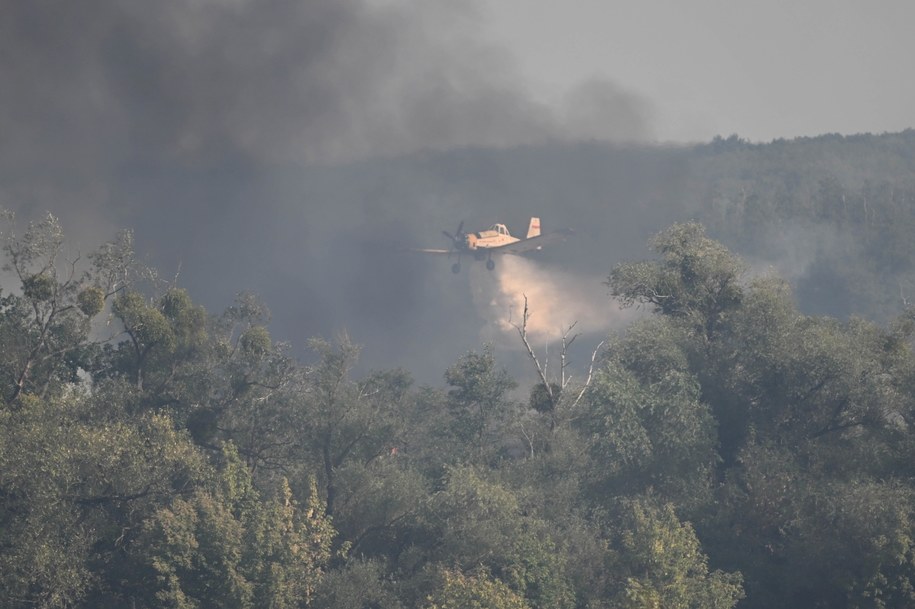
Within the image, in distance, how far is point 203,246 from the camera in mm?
111250

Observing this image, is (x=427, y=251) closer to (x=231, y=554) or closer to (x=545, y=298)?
(x=545, y=298)

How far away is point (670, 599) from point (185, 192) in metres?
75.7

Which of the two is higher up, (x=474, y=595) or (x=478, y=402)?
(x=478, y=402)

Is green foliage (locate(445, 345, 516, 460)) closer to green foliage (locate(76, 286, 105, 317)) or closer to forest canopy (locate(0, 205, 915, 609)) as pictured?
forest canopy (locate(0, 205, 915, 609))

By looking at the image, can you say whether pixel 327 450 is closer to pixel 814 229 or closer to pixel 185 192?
pixel 185 192

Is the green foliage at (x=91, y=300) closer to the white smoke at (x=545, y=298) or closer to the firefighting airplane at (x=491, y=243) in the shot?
the firefighting airplane at (x=491, y=243)

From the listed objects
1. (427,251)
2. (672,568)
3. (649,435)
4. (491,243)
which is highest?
(427,251)

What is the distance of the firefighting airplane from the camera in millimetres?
108062

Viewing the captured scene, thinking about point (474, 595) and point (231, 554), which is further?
point (231, 554)

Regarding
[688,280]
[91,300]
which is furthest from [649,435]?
→ [91,300]

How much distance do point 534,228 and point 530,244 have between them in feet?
28.3

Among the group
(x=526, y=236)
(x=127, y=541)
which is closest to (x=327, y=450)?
(x=127, y=541)

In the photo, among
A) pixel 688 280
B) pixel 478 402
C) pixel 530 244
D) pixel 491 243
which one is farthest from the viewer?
pixel 530 244

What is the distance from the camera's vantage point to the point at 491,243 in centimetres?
10806
